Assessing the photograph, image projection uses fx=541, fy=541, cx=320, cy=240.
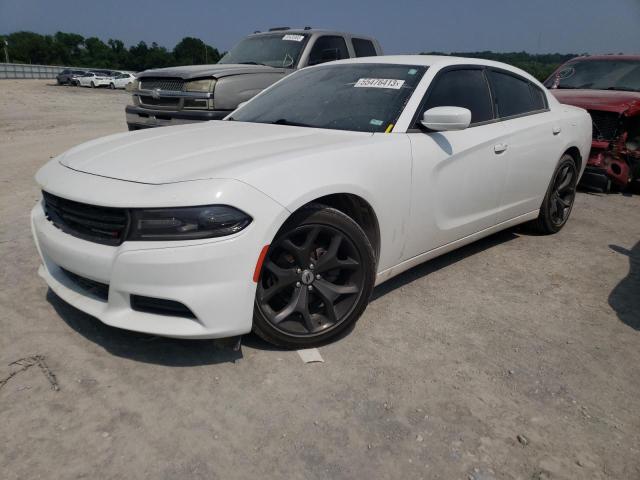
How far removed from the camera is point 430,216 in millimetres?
3385

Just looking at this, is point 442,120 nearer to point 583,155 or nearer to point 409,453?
point 409,453

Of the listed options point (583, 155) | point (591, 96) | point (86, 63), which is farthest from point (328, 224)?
point (86, 63)

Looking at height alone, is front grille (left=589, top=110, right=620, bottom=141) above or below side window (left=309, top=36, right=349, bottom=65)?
below

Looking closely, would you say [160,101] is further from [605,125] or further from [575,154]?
[605,125]

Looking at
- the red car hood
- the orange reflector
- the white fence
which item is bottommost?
the white fence

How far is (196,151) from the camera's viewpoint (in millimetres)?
2863

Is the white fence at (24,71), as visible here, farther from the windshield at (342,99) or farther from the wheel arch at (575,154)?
the wheel arch at (575,154)

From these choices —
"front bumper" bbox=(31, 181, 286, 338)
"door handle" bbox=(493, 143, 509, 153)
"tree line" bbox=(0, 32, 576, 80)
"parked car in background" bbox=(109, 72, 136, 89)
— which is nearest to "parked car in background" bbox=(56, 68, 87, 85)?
"parked car in background" bbox=(109, 72, 136, 89)

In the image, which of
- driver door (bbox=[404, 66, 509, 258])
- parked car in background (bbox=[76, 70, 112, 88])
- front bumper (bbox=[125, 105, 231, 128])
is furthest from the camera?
parked car in background (bbox=[76, 70, 112, 88])

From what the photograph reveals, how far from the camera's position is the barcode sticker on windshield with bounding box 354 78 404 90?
3454 mm

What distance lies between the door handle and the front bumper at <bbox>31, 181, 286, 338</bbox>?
1.97 metres

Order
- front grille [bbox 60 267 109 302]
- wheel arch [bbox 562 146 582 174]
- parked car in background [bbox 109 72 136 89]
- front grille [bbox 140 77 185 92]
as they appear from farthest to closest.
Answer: parked car in background [bbox 109 72 136 89], front grille [bbox 140 77 185 92], wheel arch [bbox 562 146 582 174], front grille [bbox 60 267 109 302]

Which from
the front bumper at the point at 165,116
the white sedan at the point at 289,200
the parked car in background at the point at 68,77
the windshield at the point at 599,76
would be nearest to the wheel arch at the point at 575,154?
the white sedan at the point at 289,200

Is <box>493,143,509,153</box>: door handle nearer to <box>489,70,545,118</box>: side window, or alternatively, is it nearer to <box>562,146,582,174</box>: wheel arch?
<box>489,70,545,118</box>: side window
